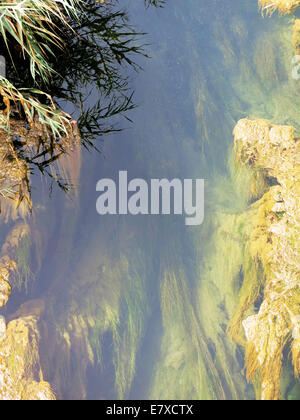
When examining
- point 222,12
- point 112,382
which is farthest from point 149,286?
point 222,12

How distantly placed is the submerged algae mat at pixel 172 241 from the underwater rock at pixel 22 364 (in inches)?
1.6

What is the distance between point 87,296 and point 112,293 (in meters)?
0.12

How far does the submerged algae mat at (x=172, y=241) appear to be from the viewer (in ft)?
4.67

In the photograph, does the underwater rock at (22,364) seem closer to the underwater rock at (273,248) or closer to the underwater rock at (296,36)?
the underwater rock at (273,248)

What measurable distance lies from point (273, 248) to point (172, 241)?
0.48 metres

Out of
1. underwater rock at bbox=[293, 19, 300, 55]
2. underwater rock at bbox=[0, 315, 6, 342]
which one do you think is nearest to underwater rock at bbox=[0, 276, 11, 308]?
underwater rock at bbox=[0, 315, 6, 342]

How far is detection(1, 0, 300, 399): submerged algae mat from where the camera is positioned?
56.1 inches

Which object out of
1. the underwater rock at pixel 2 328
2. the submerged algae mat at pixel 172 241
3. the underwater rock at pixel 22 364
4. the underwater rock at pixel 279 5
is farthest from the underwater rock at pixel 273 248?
the underwater rock at pixel 2 328

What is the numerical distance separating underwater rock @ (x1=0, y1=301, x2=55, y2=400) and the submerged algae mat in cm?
4

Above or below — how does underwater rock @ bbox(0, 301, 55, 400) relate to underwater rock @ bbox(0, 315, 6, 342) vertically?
below

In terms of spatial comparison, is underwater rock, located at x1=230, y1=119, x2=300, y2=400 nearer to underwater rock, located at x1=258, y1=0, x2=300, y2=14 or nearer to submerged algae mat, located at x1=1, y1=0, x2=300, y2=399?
submerged algae mat, located at x1=1, y1=0, x2=300, y2=399

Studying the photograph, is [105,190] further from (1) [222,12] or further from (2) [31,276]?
(1) [222,12]

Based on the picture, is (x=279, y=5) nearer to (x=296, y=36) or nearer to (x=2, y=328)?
(x=296, y=36)

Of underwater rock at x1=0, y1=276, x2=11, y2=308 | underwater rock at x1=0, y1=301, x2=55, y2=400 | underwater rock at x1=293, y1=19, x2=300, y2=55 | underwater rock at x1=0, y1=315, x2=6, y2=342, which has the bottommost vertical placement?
underwater rock at x1=0, y1=301, x2=55, y2=400
